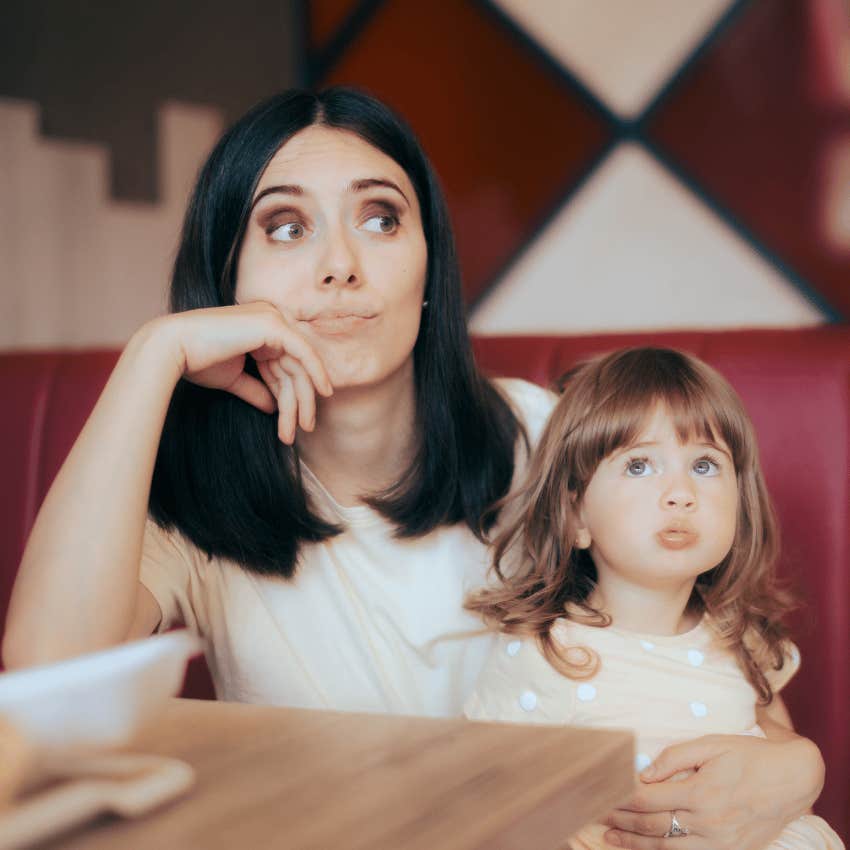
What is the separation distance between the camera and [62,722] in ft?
1.72

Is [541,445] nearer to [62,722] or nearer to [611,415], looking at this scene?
[611,415]

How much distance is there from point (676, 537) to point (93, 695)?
2.44 feet

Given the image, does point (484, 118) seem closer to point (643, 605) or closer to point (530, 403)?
point (530, 403)

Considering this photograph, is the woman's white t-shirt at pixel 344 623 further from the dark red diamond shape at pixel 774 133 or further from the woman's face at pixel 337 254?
the dark red diamond shape at pixel 774 133

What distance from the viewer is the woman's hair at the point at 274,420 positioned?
133 centimetres

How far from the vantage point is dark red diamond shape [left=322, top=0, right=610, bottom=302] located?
2447mm

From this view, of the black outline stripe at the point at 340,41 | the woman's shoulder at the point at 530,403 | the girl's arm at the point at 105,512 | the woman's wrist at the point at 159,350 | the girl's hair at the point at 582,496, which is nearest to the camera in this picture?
the girl's arm at the point at 105,512

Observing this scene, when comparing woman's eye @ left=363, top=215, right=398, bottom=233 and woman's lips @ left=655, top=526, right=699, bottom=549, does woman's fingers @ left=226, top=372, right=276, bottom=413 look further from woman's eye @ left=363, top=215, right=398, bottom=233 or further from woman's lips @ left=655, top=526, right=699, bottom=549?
woman's lips @ left=655, top=526, right=699, bottom=549

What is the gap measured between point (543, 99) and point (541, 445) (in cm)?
135

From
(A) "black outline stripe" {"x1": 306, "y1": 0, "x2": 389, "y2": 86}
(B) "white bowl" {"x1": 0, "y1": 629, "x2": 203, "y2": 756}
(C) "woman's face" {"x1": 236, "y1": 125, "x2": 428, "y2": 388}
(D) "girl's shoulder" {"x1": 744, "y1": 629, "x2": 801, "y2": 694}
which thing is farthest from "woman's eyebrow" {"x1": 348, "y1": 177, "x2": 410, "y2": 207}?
(A) "black outline stripe" {"x1": 306, "y1": 0, "x2": 389, "y2": 86}

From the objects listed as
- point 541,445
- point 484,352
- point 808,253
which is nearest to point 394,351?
point 541,445

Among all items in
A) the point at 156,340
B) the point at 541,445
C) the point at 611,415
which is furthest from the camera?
the point at 541,445

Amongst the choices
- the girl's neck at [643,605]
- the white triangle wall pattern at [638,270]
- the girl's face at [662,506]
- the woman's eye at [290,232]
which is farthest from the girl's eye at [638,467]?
the white triangle wall pattern at [638,270]

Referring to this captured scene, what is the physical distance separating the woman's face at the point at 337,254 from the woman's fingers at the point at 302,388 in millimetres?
44
